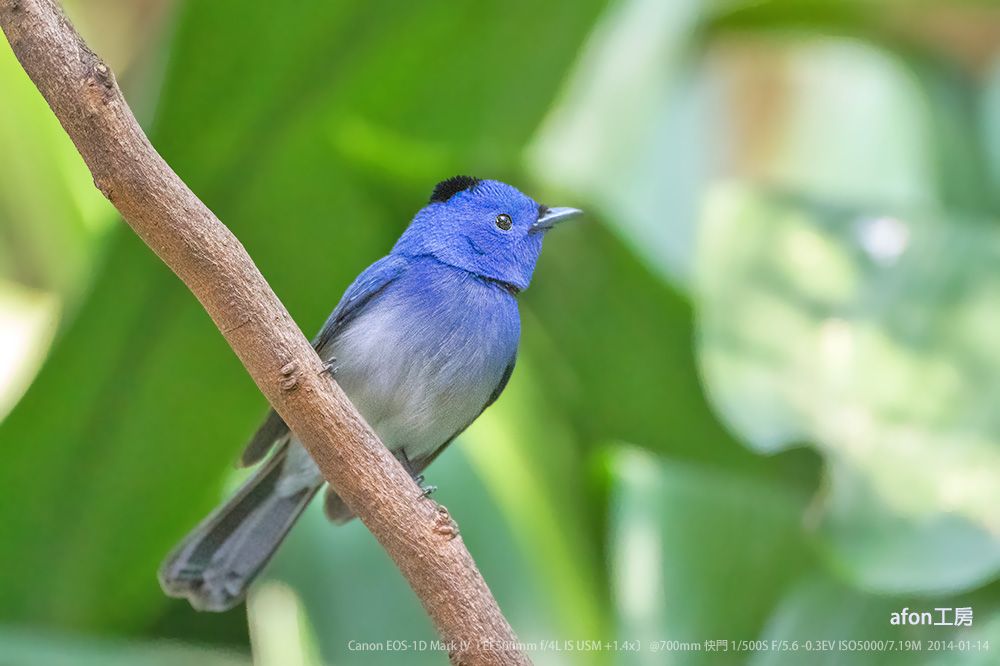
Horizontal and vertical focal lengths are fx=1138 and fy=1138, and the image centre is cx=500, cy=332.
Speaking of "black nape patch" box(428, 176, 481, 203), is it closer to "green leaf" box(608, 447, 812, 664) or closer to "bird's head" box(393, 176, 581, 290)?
"bird's head" box(393, 176, 581, 290)

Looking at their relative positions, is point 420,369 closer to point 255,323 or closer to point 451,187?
point 451,187

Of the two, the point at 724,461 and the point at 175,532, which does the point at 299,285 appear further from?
the point at 724,461

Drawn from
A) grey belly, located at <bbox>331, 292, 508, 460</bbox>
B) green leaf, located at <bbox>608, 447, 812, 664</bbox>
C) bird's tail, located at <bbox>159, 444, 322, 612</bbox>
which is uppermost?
grey belly, located at <bbox>331, 292, 508, 460</bbox>

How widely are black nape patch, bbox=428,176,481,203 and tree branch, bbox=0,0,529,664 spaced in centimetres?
51

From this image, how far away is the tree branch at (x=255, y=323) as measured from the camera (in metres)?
1.21

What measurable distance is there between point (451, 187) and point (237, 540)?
2.22 feet

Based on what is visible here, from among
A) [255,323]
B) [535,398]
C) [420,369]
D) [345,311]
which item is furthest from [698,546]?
[255,323]

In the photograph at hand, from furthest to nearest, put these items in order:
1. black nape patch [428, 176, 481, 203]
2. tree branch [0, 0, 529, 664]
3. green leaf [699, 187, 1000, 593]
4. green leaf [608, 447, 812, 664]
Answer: green leaf [608, 447, 812, 664] → green leaf [699, 187, 1000, 593] → black nape patch [428, 176, 481, 203] → tree branch [0, 0, 529, 664]

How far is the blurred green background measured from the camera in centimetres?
206

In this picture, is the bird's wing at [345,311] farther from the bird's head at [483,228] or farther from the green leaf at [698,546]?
the green leaf at [698,546]

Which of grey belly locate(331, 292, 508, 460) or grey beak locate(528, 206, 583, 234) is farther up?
grey beak locate(528, 206, 583, 234)

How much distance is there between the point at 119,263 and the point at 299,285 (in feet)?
1.07

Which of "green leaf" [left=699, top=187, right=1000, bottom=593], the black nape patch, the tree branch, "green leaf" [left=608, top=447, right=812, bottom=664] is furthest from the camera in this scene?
"green leaf" [left=608, top=447, right=812, bottom=664]

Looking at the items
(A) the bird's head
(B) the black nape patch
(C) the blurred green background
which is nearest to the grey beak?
(A) the bird's head
